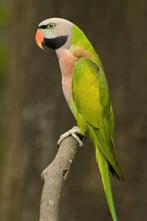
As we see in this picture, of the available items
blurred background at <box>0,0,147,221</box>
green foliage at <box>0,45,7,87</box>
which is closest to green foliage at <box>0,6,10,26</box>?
green foliage at <box>0,45,7,87</box>

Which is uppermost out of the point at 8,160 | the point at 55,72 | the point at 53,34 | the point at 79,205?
the point at 53,34

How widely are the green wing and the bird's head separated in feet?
0.68

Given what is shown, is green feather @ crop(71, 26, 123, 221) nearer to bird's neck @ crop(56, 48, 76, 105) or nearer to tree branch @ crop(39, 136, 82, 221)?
bird's neck @ crop(56, 48, 76, 105)

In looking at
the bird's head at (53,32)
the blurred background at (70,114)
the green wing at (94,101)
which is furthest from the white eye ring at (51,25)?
the blurred background at (70,114)

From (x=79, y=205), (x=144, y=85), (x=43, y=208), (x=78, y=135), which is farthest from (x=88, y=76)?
(x=79, y=205)

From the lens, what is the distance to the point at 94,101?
3791 mm

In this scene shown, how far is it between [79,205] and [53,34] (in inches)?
96.8

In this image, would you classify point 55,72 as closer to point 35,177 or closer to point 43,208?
point 35,177

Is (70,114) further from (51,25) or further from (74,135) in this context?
(51,25)

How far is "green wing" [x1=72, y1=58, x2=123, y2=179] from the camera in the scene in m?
3.71

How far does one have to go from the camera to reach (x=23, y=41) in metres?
5.93

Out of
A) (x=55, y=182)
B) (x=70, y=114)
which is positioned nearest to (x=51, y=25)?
(x=55, y=182)

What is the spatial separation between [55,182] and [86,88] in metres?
0.96

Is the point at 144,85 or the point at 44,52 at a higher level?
the point at 44,52
